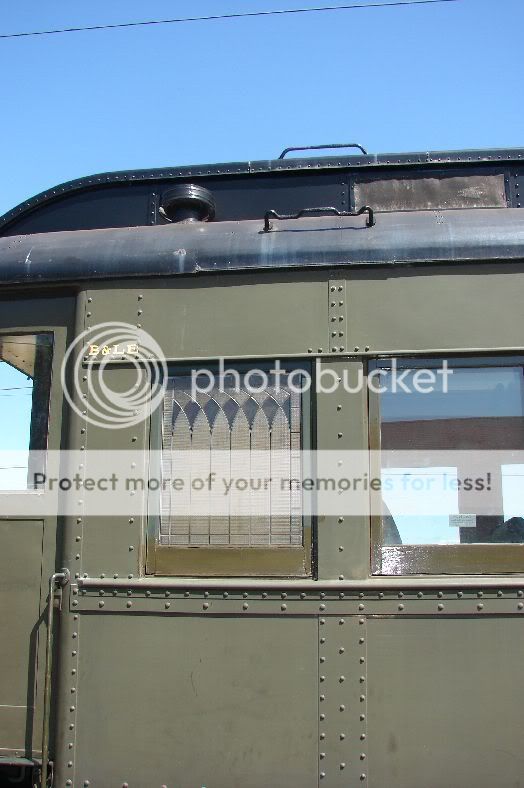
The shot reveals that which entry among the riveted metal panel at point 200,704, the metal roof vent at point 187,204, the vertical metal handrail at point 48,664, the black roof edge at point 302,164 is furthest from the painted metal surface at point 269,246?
the riveted metal panel at point 200,704

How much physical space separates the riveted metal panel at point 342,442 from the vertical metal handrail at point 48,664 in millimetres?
1076

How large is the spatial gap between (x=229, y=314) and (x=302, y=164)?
103 centimetres

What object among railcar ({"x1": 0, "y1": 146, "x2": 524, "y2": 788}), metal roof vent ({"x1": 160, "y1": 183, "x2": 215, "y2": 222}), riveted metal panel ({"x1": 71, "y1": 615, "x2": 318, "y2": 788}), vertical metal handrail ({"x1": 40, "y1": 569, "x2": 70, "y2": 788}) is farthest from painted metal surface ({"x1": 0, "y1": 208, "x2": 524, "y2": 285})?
riveted metal panel ({"x1": 71, "y1": 615, "x2": 318, "y2": 788})

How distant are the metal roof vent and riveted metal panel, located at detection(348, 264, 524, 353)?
95 centimetres

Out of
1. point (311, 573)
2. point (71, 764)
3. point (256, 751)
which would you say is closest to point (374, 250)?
point (311, 573)

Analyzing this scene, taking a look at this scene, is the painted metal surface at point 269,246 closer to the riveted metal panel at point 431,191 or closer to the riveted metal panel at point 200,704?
the riveted metal panel at point 431,191

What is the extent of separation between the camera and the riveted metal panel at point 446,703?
267 centimetres

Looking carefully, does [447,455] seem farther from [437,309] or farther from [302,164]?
[302,164]

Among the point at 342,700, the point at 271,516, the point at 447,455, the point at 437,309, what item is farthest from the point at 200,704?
the point at 437,309

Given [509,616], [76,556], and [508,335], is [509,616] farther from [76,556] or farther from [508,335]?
[76,556]

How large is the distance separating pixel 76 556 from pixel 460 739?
5.48 feet

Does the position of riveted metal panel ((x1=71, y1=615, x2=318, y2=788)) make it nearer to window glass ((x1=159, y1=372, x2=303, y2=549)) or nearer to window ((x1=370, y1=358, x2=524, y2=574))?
window glass ((x1=159, y1=372, x2=303, y2=549))

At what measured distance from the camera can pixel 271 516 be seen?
296 centimetres

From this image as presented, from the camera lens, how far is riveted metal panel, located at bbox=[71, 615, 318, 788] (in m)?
2.76
